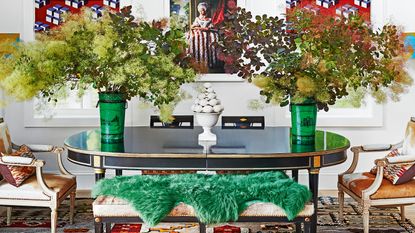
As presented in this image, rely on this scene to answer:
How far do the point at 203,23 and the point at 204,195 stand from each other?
111 inches

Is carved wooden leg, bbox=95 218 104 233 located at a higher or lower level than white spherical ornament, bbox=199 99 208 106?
lower

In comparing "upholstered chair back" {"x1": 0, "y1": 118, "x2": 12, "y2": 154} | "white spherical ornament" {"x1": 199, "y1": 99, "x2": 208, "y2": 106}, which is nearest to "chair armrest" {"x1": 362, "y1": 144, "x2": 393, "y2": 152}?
"white spherical ornament" {"x1": 199, "y1": 99, "x2": 208, "y2": 106}

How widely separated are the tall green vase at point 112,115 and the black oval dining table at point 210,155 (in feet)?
0.18

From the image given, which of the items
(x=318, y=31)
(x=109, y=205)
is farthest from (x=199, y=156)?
(x=318, y=31)

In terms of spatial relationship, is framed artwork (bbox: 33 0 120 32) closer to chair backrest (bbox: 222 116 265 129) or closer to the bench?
chair backrest (bbox: 222 116 265 129)

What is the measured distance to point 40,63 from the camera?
388 cm

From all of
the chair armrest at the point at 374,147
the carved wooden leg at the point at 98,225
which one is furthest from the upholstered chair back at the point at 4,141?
the chair armrest at the point at 374,147

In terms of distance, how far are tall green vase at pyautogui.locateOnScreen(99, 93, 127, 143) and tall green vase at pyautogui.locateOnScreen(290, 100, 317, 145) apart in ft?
3.76

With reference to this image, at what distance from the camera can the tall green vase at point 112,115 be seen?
426 cm

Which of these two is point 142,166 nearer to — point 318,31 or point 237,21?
point 237,21

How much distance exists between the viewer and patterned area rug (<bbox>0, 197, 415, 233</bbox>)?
4910mm

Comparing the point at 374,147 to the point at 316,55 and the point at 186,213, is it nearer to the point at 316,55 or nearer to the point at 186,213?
the point at 316,55

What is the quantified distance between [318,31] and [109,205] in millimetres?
1670

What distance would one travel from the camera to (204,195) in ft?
12.2
